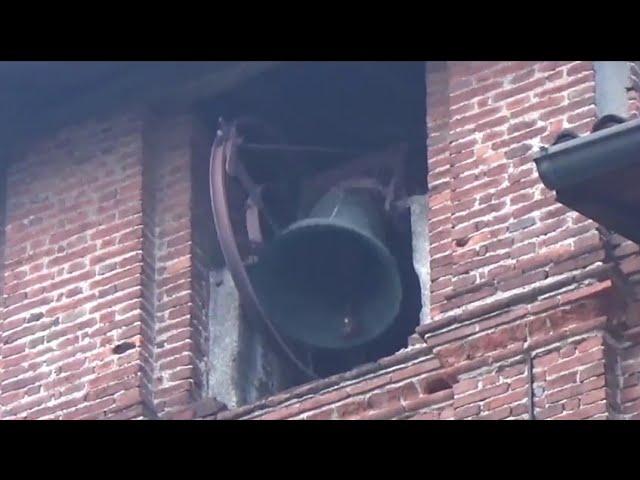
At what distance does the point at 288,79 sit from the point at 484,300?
80.3 inches

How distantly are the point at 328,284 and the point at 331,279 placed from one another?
0.05m

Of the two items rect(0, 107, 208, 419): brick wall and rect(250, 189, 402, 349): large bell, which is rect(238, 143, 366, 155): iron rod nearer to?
rect(0, 107, 208, 419): brick wall

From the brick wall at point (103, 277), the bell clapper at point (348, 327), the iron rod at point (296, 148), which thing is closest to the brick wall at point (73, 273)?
the brick wall at point (103, 277)

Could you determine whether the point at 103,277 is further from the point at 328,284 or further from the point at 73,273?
the point at 328,284

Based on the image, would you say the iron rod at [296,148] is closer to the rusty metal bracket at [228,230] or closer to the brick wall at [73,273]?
the rusty metal bracket at [228,230]

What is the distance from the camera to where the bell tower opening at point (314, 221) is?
908cm

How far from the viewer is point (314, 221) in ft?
29.5

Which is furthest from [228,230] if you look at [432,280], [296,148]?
[432,280]

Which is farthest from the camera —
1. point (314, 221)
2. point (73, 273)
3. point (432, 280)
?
point (73, 273)

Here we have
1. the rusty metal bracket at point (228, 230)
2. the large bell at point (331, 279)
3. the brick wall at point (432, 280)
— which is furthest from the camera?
the rusty metal bracket at point (228, 230)

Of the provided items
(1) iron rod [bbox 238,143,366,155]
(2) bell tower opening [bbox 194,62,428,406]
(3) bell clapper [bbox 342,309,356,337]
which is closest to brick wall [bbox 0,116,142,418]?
(2) bell tower opening [bbox 194,62,428,406]

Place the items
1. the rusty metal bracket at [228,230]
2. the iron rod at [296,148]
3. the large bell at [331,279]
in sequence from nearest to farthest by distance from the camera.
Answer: the large bell at [331,279], the rusty metal bracket at [228,230], the iron rod at [296,148]

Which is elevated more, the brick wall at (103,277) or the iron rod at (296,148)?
the iron rod at (296,148)

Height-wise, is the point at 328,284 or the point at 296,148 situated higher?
the point at 296,148
